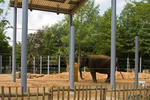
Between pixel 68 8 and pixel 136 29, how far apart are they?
14444mm

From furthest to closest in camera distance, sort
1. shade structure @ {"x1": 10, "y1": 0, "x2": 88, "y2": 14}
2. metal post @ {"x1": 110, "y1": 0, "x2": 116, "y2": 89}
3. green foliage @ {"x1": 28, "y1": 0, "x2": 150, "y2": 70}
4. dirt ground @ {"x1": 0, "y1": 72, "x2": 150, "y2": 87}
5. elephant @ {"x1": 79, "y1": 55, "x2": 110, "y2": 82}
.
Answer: green foliage @ {"x1": 28, "y1": 0, "x2": 150, "y2": 70} < elephant @ {"x1": 79, "y1": 55, "x2": 110, "y2": 82} < shade structure @ {"x1": 10, "y1": 0, "x2": 88, "y2": 14} < dirt ground @ {"x1": 0, "y1": 72, "x2": 150, "y2": 87} < metal post @ {"x1": 110, "y1": 0, "x2": 116, "y2": 89}

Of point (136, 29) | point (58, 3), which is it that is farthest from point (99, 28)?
point (58, 3)

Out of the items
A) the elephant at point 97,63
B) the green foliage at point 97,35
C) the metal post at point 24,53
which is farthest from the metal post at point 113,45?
the green foliage at point 97,35

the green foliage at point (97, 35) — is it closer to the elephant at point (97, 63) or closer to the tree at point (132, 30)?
the tree at point (132, 30)

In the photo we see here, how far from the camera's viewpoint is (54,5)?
10.8 m

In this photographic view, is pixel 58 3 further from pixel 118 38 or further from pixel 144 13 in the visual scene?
pixel 118 38

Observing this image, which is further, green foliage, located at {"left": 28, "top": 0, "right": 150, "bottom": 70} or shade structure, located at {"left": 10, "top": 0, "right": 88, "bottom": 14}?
green foliage, located at {"left": 28, "top": 0, "right": 150, "bottom": 70}

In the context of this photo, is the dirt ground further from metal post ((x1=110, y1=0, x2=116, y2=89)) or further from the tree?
the tree

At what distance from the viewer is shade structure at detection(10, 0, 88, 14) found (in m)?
10.1

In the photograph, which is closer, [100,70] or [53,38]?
[100,70]

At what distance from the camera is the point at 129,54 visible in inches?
952

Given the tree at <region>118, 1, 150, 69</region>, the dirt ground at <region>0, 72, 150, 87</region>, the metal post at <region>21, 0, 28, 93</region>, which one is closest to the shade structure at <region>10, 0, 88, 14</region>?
the dirt ground at <region>0, 72, 150, 87</region>

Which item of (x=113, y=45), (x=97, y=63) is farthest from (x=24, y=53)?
(x=97, y=63)

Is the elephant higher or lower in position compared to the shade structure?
lower
